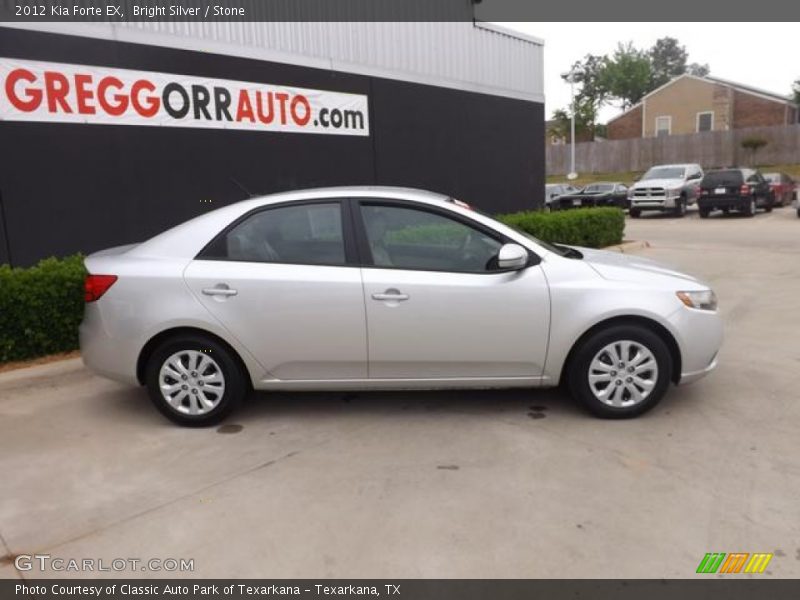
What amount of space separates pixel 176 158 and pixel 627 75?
6930 centimetres

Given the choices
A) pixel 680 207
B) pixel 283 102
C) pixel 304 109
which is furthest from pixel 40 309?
pixel 680 207

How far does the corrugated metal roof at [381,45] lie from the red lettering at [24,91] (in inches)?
18.9

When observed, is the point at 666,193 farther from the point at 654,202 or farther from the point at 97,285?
the point at 97,285

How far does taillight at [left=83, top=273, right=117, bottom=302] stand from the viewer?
4.54 m

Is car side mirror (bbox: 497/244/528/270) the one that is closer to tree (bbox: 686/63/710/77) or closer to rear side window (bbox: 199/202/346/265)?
rear side window (bbox: 199/202/346/265)

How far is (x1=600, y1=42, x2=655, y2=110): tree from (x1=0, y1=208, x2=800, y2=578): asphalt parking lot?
7011 centimetres

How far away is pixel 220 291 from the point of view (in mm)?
4449

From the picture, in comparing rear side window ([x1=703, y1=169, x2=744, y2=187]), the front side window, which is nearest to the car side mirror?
the front side window

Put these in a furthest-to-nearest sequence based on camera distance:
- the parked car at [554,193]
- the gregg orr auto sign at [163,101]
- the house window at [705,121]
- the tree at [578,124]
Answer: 1. the tree at [578,124]
2. the house window at [705,121]
3. the parked car at [554,193]
4. the gregg orr auto sign at [163,101]

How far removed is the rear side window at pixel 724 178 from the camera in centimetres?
2206

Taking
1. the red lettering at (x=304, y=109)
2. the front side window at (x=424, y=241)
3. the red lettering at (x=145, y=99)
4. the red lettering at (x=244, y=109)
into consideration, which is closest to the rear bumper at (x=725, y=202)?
the red lettering at (x=304, y=109)

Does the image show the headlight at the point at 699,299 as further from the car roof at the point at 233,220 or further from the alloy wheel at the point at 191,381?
the alloy wheel at the point at 191,381

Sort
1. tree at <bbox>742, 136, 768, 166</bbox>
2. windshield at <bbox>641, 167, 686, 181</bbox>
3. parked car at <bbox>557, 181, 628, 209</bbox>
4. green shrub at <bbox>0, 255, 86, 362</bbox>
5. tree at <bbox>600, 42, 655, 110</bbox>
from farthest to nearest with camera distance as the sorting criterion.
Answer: tree at <bbox>600, 42, 655, 110</bbox>
tree at <bbox>742, 136, 768, 166</bbox>
windshield at <bbox>641, 167, 686, 181</bbox>
parked car at <bbox>557, 181, 628, 209</bbox>
green shrub at <bbox>0, 255, 86, 362</bbox>
